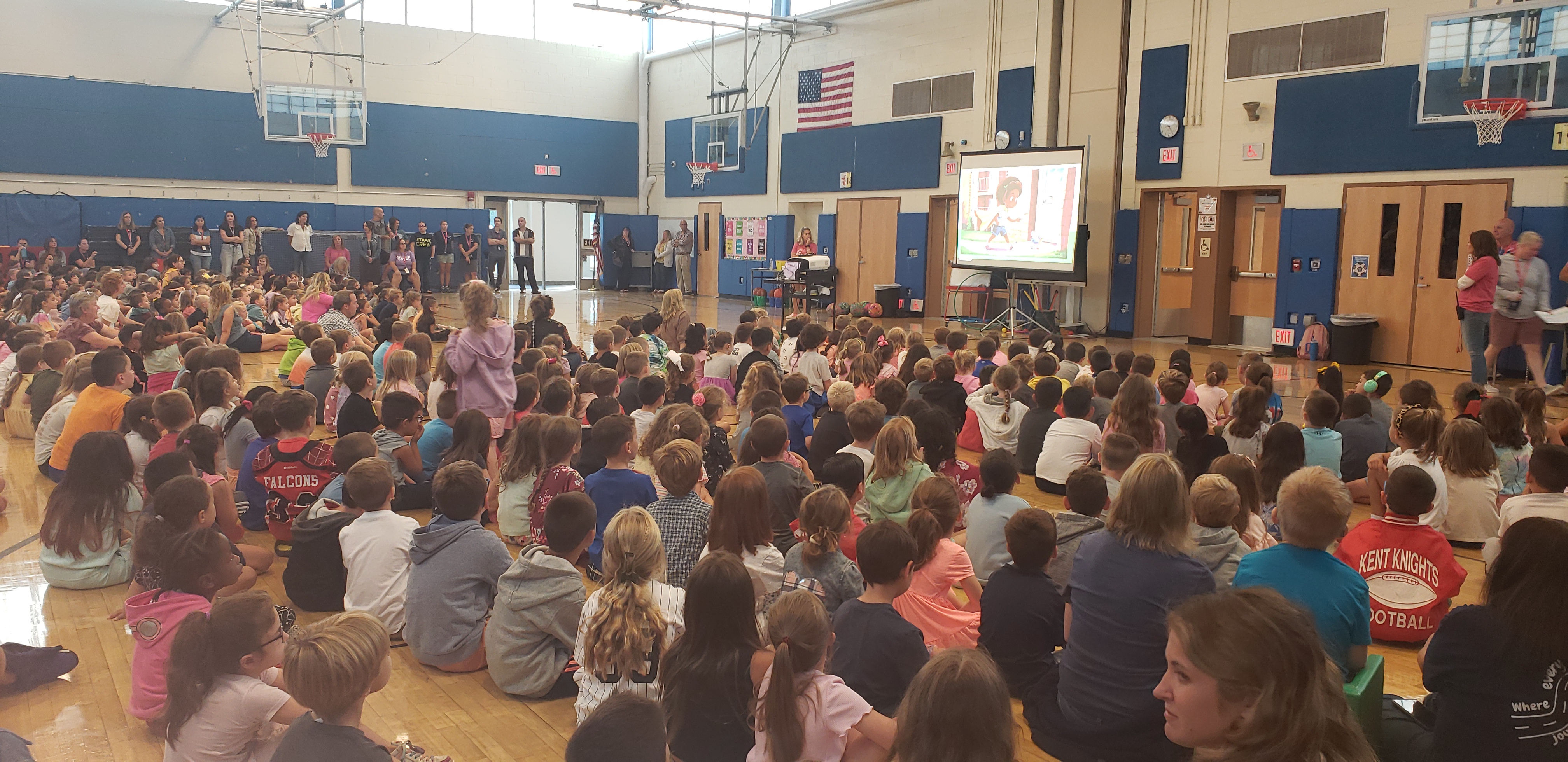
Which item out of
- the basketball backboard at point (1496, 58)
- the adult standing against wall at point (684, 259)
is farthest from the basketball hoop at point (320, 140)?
the basketball backboard at point (1496, 58)

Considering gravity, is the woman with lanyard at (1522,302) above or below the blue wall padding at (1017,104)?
below

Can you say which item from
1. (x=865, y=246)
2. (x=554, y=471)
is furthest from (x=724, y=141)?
(x=554, y=471)

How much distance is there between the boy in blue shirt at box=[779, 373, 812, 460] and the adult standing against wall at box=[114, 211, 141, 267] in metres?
16.6

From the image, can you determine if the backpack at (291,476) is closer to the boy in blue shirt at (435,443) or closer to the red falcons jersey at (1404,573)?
the boy in blue shirt at (435,443)

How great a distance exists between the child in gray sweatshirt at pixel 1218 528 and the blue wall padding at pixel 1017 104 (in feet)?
40.7

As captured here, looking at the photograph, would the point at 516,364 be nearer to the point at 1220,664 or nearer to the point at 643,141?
the point at 1220,664

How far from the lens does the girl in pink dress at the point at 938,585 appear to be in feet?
11.1

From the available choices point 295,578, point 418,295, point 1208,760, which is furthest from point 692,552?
point 418,295

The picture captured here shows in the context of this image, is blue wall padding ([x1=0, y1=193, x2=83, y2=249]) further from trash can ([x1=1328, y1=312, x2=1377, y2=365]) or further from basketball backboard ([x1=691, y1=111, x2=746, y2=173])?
trash can ([x1=1328, y1=312, x2=1377, y2=365])

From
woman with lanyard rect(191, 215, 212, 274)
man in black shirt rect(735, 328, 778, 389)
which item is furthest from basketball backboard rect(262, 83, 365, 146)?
man in black shirt rect(735, 328, 778, 389)

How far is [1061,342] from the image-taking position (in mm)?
13445

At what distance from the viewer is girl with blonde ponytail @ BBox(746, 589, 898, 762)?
2.32 meters

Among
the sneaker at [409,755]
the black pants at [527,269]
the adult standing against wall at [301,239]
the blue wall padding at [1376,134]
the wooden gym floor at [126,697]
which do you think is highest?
the blue wall padding at [1376,134]

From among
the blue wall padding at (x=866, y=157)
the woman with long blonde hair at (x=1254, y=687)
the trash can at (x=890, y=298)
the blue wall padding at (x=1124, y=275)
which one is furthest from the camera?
the trash can at (x=890, y=298)
